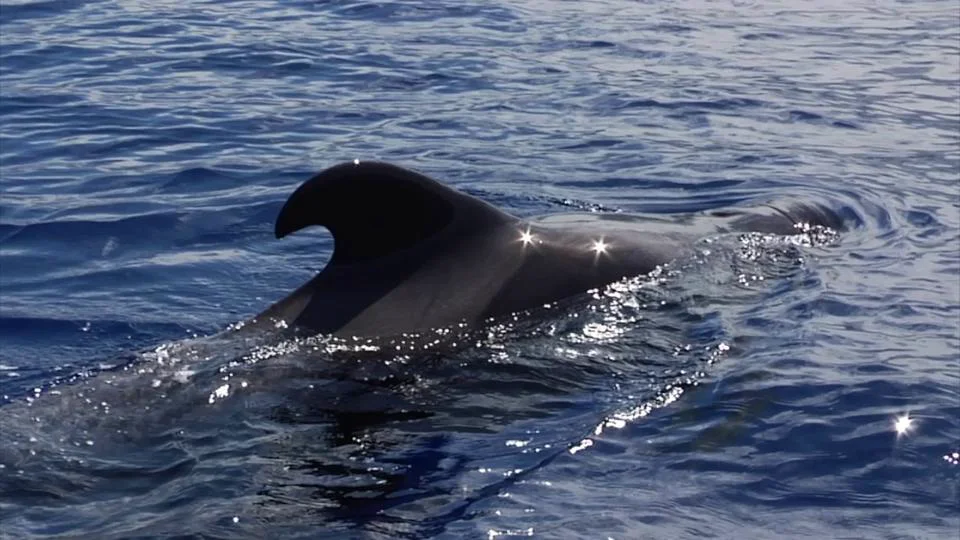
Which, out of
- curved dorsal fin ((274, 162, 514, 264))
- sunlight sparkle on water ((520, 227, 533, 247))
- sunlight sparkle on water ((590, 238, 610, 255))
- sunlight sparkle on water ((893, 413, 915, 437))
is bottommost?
sunlight sparkle on water ((893, 413, 915, 437))

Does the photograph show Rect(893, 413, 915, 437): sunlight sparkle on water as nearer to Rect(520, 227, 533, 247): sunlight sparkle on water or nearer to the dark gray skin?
the dark gray skin

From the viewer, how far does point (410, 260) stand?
27.6ft

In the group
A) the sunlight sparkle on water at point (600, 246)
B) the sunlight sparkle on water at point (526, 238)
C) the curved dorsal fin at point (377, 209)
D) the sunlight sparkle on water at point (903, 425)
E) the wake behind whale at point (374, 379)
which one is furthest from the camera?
the sunlight sparkle on water at point (600, 246)

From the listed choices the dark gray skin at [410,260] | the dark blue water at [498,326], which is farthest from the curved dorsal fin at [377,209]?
the dark blue water at [498,326]

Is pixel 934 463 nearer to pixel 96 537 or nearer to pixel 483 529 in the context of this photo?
pixel 483 529

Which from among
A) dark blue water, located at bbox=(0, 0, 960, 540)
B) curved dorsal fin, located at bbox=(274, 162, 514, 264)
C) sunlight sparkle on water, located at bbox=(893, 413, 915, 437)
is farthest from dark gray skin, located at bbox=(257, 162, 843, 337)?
sunlight sparkle on water, located at bbox=(893, 413, 915, 437)

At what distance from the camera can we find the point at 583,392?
26.2ft

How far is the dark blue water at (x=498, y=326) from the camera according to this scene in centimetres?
689

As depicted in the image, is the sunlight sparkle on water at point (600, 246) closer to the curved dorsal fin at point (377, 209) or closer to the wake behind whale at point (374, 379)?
the wake behind whale at point (374, 379)

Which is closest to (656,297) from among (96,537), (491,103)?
(96,537)

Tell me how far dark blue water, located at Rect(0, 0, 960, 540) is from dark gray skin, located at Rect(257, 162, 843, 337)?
173mm

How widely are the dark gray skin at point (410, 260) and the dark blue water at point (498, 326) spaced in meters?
0.17

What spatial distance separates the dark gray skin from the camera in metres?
8.12

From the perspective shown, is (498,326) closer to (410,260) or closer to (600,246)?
(410,260)
